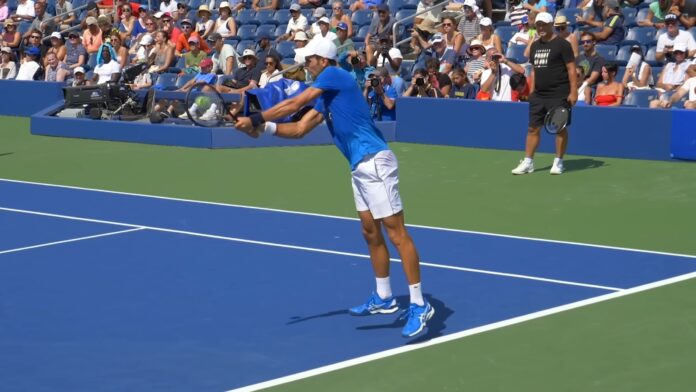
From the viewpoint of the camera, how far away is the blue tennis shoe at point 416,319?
838 centimetres

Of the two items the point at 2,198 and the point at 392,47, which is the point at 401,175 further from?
the point at 392,47

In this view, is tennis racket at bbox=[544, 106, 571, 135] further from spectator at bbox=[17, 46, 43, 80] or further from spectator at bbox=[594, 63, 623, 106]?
spectator at bbox=[17, 46, 43, 80]

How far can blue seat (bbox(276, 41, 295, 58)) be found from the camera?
2355cm

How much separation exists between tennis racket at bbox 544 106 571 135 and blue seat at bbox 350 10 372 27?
28.5 ft

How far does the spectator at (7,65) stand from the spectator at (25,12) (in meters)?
2.70

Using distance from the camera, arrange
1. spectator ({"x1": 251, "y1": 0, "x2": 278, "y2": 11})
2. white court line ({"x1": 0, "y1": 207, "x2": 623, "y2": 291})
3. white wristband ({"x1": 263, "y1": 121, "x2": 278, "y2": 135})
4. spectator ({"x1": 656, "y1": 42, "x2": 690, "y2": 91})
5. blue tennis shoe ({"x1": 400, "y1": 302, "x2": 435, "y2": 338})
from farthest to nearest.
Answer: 1. spectator ({"x1": 251, "y1": 0, "x2": 278, "y2": 11})
2. spectator ({"x1": 656, "y1": 42, "x2": 690, "y2": 91})
3. white court line ({"x1": 0, "y1": 207, "x2": 623, "y2": 291})
4. blue tennis shoe ({"x1": 400, "y1": 302, "x2": 435, "y2": 338})
5. white wristband ({"x1": 263, "y1": 121, "x2": 278, "y2": 135})

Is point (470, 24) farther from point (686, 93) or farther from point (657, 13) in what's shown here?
point (686, 93)

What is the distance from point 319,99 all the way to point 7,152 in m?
12.3

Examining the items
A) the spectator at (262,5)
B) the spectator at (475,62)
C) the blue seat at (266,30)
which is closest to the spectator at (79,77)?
the blue seat at (266,30)

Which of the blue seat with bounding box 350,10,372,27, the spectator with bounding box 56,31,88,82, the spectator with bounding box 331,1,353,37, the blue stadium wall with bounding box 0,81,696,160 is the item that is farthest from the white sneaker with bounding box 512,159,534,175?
the spectator with bounding box 56,31,88,82

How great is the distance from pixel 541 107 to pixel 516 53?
485 cm

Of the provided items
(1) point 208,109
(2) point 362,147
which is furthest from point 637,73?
(2) point 362,147

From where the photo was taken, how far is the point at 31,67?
2650 centimetres

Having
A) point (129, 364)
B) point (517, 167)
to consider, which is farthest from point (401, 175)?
point (129, 364)
